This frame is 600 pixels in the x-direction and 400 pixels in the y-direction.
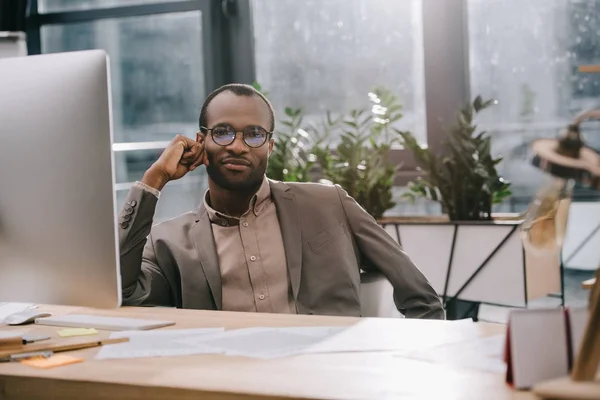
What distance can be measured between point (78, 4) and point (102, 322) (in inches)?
132

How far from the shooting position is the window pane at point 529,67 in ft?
12.1

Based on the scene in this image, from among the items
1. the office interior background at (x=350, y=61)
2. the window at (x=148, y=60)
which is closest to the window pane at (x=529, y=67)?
the office interior background at (x=350, y=61)

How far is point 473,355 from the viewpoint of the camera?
1.27 metres

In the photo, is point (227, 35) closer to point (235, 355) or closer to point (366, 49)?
point (366, 49)

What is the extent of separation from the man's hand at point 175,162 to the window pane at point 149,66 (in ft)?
7.14

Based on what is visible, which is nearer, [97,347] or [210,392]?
[210,392]

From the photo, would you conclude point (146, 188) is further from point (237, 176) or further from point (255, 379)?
point (255, 379)

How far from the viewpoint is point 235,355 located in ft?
4.35

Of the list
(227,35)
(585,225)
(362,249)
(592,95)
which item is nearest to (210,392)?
(362,249)

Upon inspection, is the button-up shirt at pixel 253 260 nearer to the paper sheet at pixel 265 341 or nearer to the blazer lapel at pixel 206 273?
the blazer lapel at pixel 206 273

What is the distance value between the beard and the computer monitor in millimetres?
A: 829

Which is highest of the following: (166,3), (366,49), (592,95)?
(166,3)

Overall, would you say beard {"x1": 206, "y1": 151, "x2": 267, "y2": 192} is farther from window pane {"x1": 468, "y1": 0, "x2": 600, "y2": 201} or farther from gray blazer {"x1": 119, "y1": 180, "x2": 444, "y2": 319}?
window pane {"x1": 468, "y1": 0, "x2": 600, "y2": 201}

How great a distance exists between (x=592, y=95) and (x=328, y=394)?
9.90 feet
